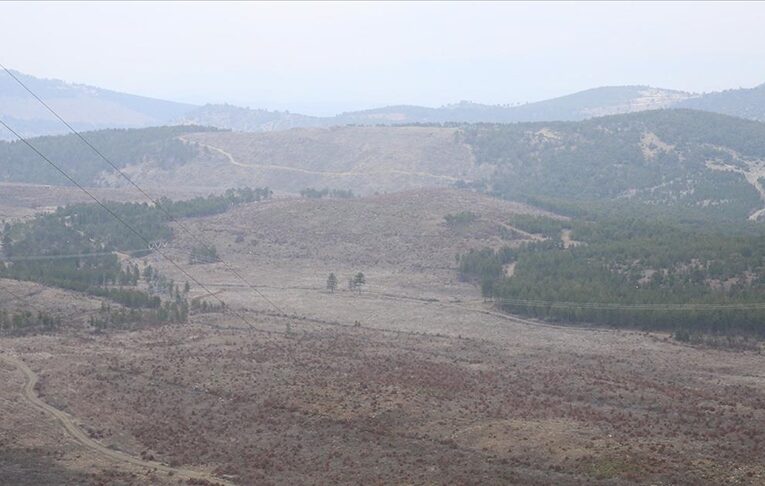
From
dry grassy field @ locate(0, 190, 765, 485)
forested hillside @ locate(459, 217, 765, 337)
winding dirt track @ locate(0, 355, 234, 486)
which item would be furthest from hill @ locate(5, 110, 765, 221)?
winding dirt track @ locate(0, 355, 234, 486)

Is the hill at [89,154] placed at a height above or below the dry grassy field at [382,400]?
above

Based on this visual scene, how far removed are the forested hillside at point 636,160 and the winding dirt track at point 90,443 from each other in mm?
90961

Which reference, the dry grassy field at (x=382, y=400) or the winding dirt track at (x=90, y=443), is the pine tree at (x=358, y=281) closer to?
the dry grassy field at (x=382, y=400)

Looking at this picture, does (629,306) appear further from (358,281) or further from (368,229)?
(368,229)

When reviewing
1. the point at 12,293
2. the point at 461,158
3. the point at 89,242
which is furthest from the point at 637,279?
the point at 461,158

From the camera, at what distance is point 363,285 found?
7944 cm

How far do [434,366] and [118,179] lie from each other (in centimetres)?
12150

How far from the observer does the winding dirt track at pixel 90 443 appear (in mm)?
31516

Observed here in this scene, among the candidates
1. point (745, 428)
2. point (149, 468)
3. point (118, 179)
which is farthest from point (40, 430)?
point (118, 179)

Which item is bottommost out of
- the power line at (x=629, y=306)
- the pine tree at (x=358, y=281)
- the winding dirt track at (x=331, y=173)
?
the pine tree at (x=358, y=281)

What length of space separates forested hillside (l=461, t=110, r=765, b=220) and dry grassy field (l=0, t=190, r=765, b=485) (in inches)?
2520

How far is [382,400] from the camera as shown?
1597 inches

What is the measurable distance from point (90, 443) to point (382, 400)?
12721 millimetres

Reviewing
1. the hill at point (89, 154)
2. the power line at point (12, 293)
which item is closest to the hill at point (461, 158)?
the hill at point (89, 154)
